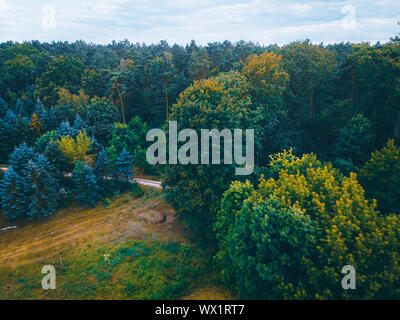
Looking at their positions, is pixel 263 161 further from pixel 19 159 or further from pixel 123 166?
pixel 19 159

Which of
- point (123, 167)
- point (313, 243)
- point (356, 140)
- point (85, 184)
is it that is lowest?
point (85, 184)

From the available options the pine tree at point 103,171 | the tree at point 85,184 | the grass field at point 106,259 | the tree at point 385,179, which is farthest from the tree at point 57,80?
the tree at point 385,179

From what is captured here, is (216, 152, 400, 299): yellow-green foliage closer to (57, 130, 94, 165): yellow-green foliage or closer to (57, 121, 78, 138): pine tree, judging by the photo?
(57, 130, 94, 165): yellow-green foliage

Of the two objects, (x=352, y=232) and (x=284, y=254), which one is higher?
(x=352, y=232)

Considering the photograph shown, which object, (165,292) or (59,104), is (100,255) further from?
(59,104)

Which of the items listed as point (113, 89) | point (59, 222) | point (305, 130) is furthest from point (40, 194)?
point (305, 130)

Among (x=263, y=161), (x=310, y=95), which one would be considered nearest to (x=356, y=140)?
(x=310, y=95)

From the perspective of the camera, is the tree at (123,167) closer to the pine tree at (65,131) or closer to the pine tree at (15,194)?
the pine tree at (65,131)
